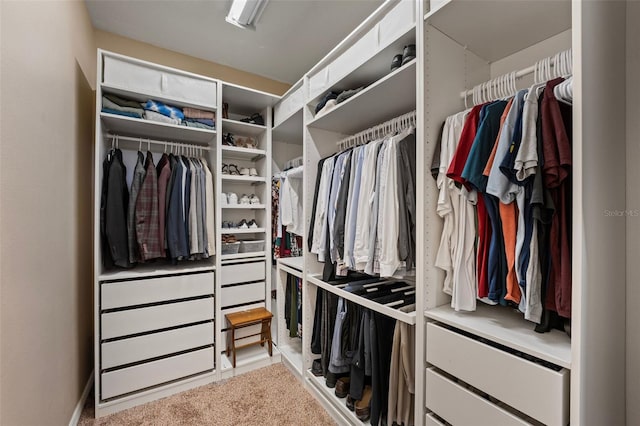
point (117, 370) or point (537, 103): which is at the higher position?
point (537, 103)

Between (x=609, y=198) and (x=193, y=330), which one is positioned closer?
(x=609, y=198)

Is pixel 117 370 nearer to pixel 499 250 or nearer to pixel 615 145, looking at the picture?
pixel 499 250

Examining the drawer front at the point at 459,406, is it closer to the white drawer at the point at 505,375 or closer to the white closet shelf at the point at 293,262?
the white drawer at the point at 505,375

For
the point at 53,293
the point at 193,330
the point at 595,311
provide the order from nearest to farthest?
the point at 595,311, the point at 53,293, the point at 193,330

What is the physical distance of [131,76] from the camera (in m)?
1.92

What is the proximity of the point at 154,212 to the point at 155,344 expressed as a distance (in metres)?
0.93

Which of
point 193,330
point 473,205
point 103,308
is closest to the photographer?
point 473,205

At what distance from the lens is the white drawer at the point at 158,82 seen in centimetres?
187

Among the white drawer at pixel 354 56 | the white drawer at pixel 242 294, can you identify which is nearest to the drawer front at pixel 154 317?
the white drawer at pixel 242 294

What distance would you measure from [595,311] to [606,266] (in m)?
0.19

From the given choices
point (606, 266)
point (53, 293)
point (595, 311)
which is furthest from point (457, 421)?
point (53, 293)

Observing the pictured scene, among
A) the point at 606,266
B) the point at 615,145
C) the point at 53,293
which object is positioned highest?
the point at 615,145

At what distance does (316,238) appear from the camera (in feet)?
6.34

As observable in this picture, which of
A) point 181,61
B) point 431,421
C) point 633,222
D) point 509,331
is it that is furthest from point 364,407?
point 181,61
